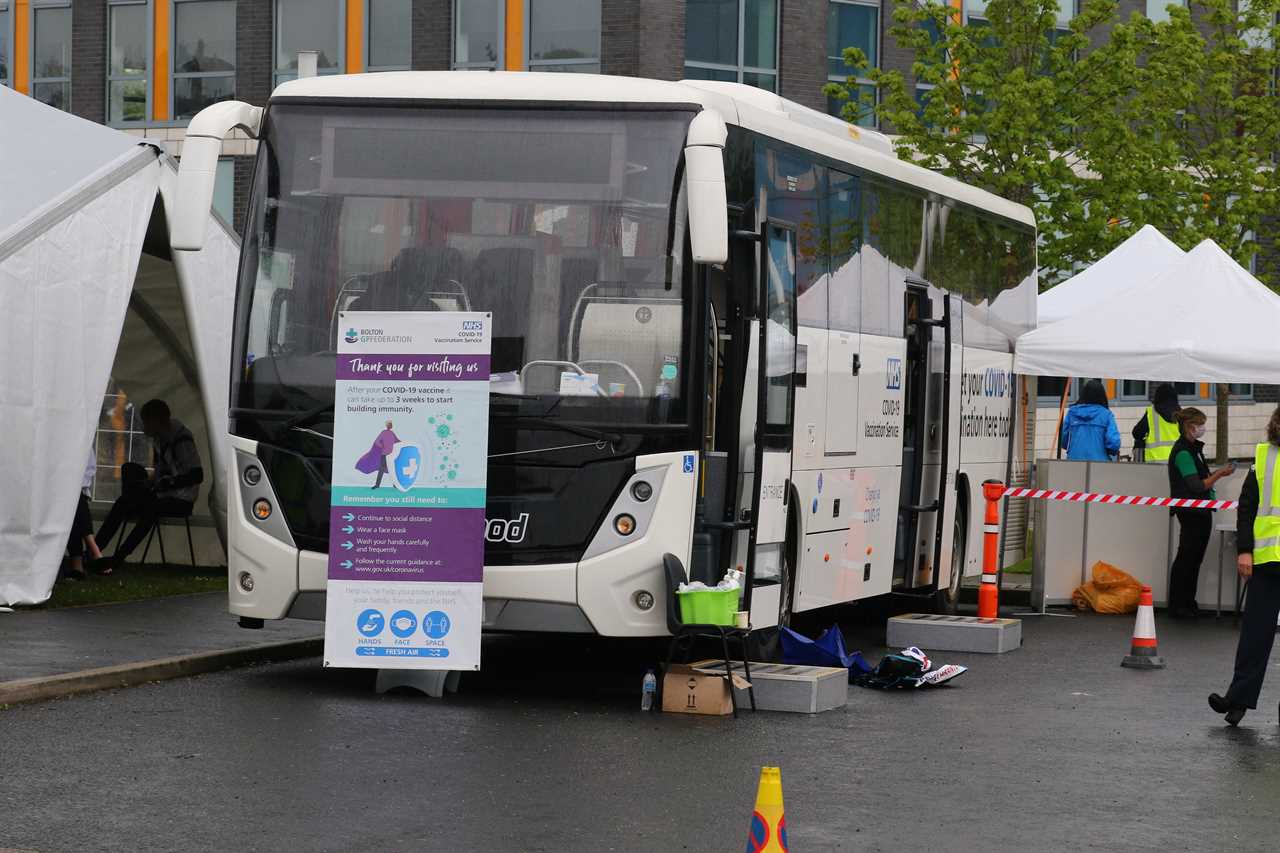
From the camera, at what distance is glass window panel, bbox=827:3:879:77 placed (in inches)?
1565

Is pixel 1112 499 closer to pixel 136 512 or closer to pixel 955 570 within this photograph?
pixel 955 570

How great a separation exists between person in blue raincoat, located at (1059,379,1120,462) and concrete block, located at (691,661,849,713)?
38.8 feet

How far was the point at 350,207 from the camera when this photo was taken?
455 inches

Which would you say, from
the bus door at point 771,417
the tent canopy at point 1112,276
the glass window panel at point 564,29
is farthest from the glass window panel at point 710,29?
the bus door at point 771,417

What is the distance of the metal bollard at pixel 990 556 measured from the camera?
627 inches

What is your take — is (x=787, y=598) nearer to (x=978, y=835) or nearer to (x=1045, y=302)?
(x=978, y=835)

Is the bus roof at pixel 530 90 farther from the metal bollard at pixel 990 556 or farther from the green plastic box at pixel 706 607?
the metal bollard at pixel 990 556

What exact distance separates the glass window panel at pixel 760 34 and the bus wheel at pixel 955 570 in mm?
21519

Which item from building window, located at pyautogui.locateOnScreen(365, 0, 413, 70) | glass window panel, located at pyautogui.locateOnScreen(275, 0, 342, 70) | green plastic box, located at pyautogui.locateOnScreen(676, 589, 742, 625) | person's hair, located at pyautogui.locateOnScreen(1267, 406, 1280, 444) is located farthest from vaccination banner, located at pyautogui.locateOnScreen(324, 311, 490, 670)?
glass window panel, located at pyautogui.locateOnScreen(275, 0, 342, 70)

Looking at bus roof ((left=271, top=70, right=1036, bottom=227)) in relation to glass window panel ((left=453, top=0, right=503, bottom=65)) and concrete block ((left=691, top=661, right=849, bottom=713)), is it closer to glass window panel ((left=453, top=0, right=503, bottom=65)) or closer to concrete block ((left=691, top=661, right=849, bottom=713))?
concrete block ((left=691, top=661, right=849, bottom=713))

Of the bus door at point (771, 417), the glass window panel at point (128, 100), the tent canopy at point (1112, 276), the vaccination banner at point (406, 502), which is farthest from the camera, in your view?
the glass window panel at point (128, 100)

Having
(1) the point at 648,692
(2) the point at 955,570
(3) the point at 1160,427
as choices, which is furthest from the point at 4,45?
(1) the point at 648,692

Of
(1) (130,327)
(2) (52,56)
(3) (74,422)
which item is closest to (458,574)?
(3) (74,422)

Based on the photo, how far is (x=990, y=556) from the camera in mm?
16172
